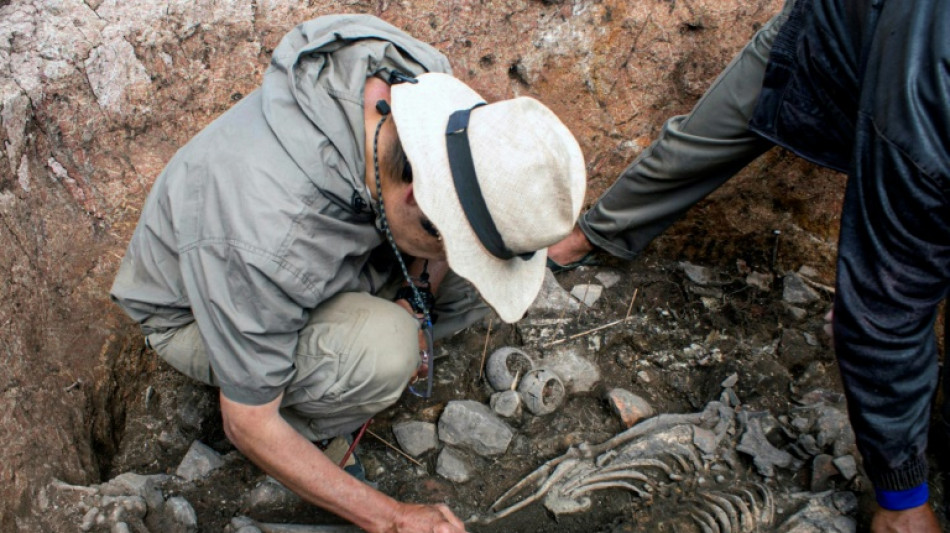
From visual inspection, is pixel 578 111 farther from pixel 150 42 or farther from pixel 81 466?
pixel 81 466

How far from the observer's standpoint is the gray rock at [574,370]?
9.42 ft

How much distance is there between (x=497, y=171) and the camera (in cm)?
169

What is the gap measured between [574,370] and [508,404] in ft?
1.09

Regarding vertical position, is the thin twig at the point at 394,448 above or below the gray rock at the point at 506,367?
below

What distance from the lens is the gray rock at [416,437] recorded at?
2633mm

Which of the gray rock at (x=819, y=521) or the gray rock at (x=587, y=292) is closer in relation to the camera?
the gray rock at (x=819, y=521)

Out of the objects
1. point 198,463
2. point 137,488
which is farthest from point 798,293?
point 137,488

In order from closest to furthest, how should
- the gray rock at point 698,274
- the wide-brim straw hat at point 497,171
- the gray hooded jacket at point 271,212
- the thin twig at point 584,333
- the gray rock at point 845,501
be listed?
the wide-brim straw hat at point 497,171, the gray hooded jacket at point 271,212, the gray rock at point 845,501, the thin twig at point 584,333, the gray rock at point 698,274

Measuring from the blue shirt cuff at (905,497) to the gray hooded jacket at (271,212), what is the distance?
5.33 ft

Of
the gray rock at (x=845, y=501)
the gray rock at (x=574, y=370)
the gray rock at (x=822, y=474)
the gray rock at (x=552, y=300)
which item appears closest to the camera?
the gray rock at (x=845, y=501)

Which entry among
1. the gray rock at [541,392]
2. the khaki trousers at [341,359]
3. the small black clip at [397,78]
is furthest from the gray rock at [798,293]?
the small black clip at [397,78]

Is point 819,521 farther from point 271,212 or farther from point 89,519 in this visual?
point 89,519

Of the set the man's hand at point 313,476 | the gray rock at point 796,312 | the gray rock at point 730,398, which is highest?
the man's hand at point 313,476

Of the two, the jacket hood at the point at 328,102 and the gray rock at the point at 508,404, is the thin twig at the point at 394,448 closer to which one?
the gray rock at the point at 508,404
